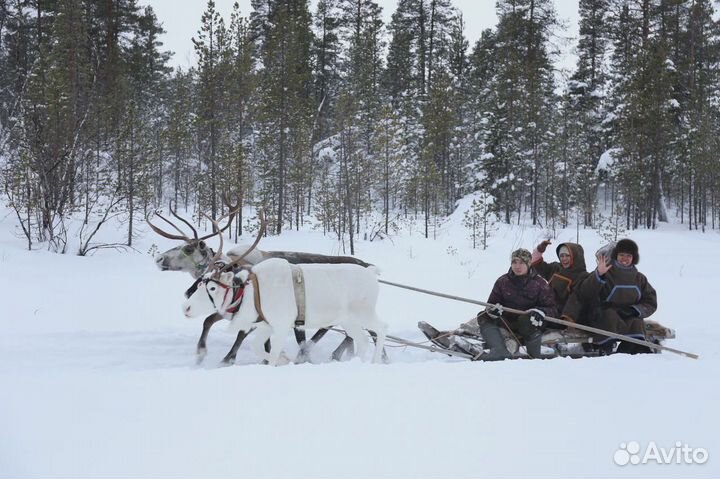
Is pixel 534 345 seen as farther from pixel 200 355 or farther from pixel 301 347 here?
pixel 200 355

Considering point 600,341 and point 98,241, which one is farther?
point 98,241

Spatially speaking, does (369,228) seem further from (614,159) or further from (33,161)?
(614,159)

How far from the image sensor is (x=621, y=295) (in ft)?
20.4

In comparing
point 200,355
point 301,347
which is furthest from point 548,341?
point 200,355

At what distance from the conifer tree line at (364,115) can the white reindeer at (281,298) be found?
1061cm

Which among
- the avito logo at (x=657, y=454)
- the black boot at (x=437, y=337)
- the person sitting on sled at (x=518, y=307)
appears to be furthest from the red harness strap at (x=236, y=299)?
the avito logo at (x=657, y=454)

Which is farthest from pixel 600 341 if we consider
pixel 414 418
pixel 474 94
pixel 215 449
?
pixel 474 94

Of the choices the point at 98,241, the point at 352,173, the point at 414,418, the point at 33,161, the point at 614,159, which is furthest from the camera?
the point at 614,159

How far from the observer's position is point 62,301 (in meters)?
8.96

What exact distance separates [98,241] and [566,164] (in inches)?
964

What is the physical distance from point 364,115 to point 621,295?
957 inches

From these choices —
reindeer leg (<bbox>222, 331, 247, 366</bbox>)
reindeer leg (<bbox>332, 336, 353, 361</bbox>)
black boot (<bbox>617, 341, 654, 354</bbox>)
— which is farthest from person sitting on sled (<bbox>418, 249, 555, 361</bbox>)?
reindeer leg (<bbox>222, 331, 247, 366</bbox>)

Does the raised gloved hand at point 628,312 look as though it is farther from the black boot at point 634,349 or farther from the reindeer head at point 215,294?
the reindeer head at point 215,294

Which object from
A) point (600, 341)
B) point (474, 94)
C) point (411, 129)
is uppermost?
point (474, 94)
